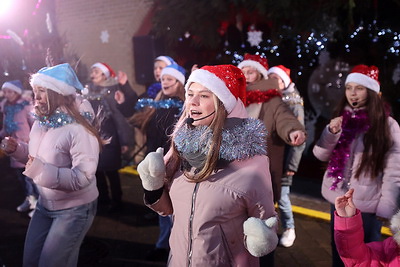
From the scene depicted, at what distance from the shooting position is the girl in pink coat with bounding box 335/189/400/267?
2.25 meters

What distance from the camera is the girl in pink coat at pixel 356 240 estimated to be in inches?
88.7

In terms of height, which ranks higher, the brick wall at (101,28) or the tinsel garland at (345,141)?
the brick wall at (101,28)

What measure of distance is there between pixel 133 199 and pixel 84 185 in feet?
13.8

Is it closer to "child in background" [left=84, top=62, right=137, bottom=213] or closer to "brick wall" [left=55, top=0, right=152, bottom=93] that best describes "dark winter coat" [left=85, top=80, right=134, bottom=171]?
"child in background" [left=84, top=62, right=137, bottom=213]

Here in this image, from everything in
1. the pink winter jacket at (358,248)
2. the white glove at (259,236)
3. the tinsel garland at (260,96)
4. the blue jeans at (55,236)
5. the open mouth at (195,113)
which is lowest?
the blue jeans at (55,236)

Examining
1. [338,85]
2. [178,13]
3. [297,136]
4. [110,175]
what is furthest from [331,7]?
[110,175]

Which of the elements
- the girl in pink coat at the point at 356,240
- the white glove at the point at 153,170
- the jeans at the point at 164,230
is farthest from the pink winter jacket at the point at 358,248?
the jeans at the point at 164,230

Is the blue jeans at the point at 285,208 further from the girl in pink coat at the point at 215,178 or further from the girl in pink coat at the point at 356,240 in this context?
the girl in pink coat at the point at 215,178

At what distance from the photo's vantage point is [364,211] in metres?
3.22

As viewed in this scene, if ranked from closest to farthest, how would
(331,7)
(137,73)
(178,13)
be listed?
(331,7) → (178,13) → (137,73)

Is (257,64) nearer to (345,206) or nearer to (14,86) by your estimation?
(345,206)

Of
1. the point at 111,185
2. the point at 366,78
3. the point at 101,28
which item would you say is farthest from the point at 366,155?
the point at 101,28

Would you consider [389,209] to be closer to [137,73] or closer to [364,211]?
[364,211]

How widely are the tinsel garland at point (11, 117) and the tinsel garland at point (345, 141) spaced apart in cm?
498
